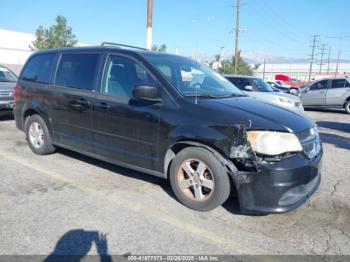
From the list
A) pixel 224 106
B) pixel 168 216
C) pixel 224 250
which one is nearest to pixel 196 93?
pixel 224 106

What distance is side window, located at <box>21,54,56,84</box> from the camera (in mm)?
5980

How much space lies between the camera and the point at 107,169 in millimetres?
5523

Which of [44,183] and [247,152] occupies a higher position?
[247,152]

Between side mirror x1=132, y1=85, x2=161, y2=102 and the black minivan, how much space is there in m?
0.01

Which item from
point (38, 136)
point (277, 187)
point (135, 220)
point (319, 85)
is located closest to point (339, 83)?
point (319, 85)

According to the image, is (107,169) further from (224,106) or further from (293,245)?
(293,245)

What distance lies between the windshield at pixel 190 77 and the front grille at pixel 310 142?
1208mm

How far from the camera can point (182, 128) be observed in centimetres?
399

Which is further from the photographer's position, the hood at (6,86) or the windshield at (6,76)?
the windshield at (6,76)

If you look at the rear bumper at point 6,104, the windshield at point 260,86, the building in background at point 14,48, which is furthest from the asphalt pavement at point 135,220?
the building in background at point 14,48

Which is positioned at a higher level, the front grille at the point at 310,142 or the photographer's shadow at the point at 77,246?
the front grille at the point at 310,142

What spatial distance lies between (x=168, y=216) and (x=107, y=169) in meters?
1.93

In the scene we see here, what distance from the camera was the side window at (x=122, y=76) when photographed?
178 inches

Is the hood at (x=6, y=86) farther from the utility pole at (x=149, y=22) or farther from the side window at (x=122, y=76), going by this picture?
the side window at (x=122, y=76)
